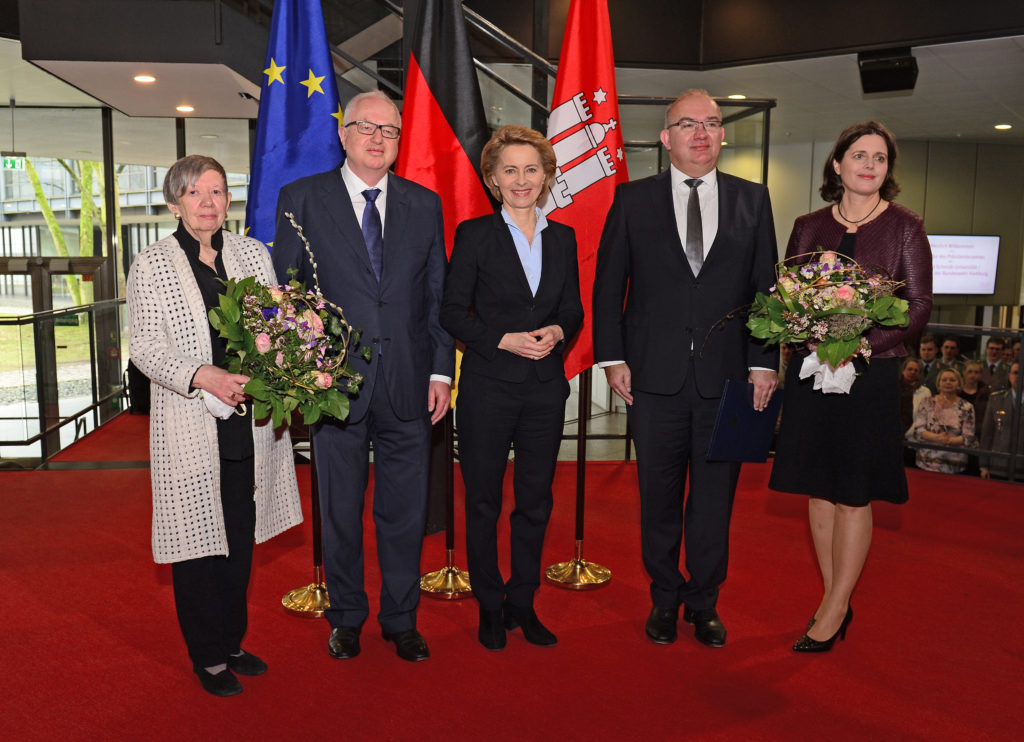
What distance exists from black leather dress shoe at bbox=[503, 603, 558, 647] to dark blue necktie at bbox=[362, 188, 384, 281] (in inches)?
52.7

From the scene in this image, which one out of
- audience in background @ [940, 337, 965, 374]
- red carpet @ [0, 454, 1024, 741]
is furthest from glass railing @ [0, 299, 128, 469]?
audience in background @ [940, 337, 965, 374]

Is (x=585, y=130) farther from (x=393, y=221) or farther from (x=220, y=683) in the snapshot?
(x=220, y=683)

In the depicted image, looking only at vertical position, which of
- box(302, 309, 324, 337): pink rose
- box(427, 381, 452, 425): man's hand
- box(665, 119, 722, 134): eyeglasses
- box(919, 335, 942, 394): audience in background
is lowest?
box(919, 335, 942, 394): audience in background

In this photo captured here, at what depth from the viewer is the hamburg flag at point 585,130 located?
12.3 feet

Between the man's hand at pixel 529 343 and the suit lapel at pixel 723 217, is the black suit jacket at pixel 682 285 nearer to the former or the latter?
the suit lapel at pixel 723 217

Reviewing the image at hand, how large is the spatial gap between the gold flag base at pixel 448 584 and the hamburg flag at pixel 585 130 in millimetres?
1000

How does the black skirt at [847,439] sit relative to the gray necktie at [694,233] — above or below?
below

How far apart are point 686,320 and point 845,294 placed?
577mm

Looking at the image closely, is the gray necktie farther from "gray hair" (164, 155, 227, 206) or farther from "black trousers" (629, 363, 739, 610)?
"gray hair" (164, 155, 227, 206)

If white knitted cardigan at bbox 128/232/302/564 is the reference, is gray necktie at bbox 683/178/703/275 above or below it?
above

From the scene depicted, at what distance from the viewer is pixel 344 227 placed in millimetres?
2812

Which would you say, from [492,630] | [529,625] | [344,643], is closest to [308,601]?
[344,643]

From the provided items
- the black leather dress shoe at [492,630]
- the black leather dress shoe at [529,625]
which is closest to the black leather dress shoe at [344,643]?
the black leather dress shoe at [492,630]

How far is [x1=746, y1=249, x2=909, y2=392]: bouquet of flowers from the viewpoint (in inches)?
100
